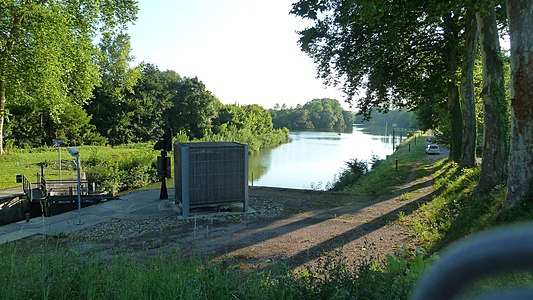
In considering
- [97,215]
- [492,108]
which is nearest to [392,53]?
[492,108]

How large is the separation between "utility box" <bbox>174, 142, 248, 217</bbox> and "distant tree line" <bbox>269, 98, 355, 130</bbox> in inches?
5046

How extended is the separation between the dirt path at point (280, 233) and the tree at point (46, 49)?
16.0 m

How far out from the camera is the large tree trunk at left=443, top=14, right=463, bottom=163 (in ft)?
66.5

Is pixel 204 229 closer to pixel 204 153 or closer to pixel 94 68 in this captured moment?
pixel 204 153

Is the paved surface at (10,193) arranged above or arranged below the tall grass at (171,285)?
below

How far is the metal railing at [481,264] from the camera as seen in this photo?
0.75 meters

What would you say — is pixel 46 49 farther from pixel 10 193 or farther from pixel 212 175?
pixel 212 175

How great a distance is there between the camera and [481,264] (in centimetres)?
78

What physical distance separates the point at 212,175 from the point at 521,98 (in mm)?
8623

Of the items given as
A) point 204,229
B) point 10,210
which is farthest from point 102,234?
point 10,210

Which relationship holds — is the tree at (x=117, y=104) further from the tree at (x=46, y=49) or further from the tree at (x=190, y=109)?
the tree at (x=46, y=49)

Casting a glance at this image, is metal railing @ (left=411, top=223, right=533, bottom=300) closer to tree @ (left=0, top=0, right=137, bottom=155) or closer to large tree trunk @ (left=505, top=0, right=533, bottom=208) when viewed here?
large tree trunk @ (left=505, top=0, right=533, bottom=208)

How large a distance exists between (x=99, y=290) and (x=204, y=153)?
877cm

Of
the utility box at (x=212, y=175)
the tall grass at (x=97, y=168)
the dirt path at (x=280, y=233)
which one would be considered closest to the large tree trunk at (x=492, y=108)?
the dirt path at (x=280, y=233)
